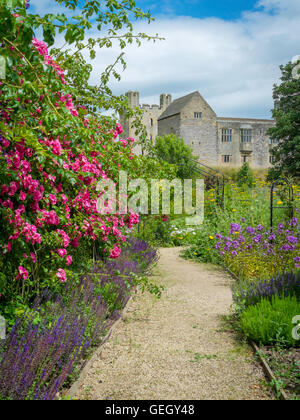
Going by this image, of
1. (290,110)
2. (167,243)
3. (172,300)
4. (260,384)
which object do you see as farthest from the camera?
(290,110)

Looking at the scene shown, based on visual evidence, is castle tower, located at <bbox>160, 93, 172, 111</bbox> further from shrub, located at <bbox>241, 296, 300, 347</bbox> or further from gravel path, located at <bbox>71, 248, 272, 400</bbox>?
shrub, located at <bbox>241, 296, 300, 347</bbox>

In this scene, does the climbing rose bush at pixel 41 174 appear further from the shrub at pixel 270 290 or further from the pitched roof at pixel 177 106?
the pitched roof at pixel 177 106

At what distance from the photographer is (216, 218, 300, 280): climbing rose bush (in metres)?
5.75

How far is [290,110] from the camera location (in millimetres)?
21906

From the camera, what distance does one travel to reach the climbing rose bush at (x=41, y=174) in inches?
94.7

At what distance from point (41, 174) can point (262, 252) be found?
4018 mm

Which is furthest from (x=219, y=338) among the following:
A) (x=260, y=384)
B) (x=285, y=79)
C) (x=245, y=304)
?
(x=285, y=79)

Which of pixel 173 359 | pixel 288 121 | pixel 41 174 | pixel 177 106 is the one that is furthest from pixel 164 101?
pixel 173 359

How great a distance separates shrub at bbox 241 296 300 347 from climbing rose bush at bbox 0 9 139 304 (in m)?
1.55

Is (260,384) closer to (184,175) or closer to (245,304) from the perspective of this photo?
(245,304)

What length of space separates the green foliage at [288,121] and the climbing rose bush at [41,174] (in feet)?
62.2

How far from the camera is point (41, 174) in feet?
10.3

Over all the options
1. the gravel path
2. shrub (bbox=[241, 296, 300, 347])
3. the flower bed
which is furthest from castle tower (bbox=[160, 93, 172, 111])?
shrub (bbox=[241, 296, 300, 347])

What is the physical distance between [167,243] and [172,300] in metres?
4.56
